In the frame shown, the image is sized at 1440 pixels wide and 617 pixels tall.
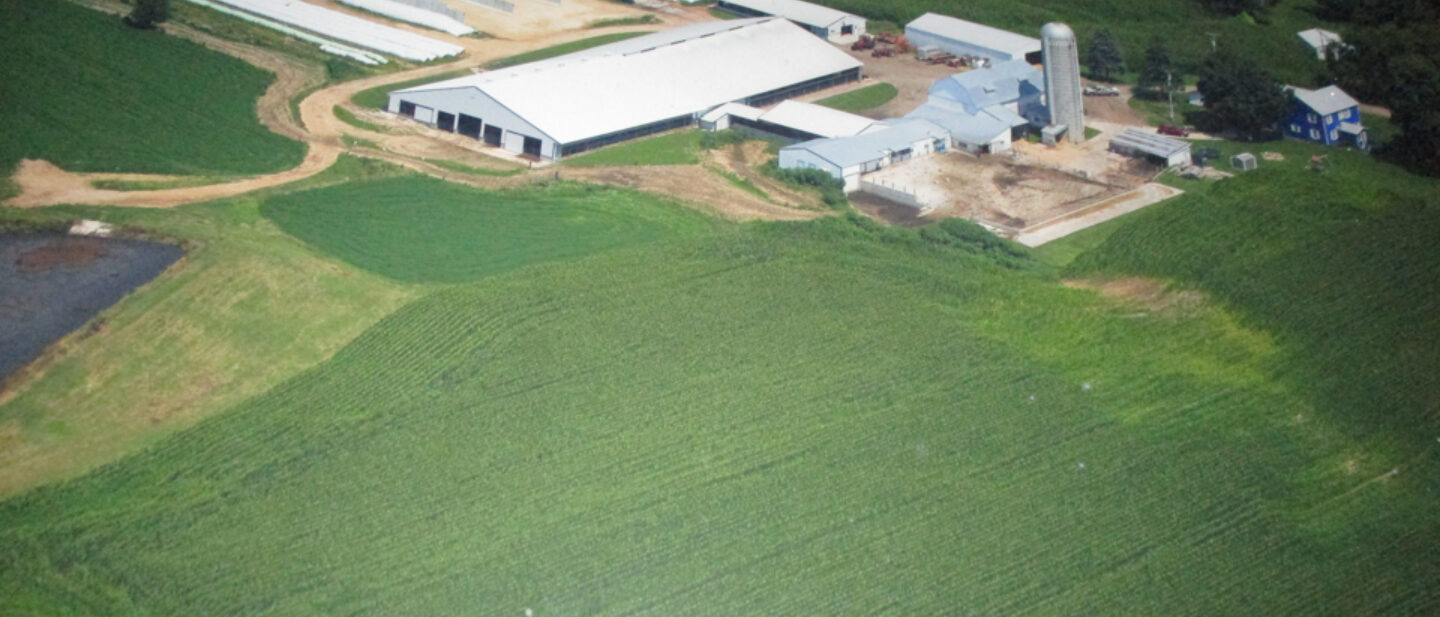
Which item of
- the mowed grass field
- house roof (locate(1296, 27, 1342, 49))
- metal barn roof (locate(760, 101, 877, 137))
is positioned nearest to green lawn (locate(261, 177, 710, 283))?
the mowed grass field

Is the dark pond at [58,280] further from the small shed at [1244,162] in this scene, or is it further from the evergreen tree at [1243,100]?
the evergreen tree at [1243,100]

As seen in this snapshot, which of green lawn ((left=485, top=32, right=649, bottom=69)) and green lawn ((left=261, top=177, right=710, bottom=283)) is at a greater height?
green lawn ((left=485, top=32, right=649, bottom=69))

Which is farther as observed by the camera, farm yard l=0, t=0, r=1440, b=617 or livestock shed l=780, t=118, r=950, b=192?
livestock shed l=780, t=118, r=950, b=192

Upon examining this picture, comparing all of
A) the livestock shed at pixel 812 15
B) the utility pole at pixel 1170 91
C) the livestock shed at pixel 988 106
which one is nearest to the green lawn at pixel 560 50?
the livestock shed at pixel 812 15

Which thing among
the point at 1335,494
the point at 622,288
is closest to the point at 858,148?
the point at 622,288

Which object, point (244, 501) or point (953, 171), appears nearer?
point (244, 501)

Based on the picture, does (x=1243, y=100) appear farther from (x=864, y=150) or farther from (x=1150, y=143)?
(x=864, y=150)

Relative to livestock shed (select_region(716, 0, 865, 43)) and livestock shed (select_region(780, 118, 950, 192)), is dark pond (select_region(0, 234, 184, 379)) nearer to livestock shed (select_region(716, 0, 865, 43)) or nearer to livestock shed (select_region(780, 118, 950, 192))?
livestock shed (select_region(780, 118, 950, 192))

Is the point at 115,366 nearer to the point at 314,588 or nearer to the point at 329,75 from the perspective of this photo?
the point at 314,588
